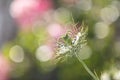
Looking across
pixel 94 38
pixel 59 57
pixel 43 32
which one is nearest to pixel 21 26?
pixel 43 32

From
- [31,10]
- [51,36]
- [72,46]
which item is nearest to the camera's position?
[72,46]

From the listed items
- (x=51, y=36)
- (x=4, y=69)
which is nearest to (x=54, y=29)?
(x=51, y=36)

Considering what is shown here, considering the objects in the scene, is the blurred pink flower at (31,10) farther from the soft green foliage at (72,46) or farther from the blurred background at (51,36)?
the soft green foliage at (72,46)

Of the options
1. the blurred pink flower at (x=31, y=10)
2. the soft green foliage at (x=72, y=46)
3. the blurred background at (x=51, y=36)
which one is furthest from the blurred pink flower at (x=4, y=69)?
the soft green foliage at (x=72, y=46)

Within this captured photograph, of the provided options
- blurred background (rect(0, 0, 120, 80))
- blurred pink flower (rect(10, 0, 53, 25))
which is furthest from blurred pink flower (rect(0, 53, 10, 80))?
blurred pink flower (rect(10, 0, 53, 25))

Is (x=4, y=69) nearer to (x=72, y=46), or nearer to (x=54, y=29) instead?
(x=54, y=29)

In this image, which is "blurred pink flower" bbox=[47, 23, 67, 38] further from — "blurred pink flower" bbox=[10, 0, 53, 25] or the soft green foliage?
the soft green foliage

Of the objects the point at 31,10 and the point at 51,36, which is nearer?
the point at 51,36
